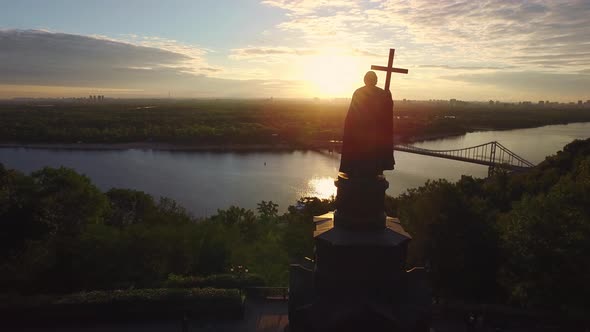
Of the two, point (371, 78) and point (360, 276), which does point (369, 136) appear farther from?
point (360, 276)

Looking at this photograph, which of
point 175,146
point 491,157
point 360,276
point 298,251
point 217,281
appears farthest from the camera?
point 175,146

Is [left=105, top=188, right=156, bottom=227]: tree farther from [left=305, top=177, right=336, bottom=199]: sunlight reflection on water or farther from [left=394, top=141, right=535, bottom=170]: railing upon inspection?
[left=394, top=141, right=535, bottom=170]: railing

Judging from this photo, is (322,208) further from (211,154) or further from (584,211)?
(211,154)

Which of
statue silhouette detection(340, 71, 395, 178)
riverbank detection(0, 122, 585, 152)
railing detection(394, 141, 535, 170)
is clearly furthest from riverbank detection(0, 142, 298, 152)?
statue silhouette detection(340, 71, 395, 178)

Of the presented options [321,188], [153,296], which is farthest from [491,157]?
[153,296]

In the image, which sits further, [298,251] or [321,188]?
[321,188]

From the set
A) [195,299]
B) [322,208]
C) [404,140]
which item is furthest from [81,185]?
[404,140]

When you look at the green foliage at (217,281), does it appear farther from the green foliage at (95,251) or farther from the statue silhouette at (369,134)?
the statue silhouette at (369,134)
